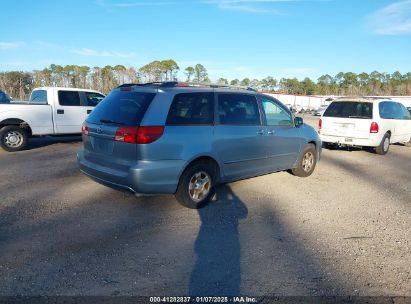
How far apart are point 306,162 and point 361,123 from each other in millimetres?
3887

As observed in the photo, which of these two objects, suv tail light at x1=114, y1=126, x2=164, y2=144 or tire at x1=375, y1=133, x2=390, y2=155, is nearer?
suv tail light at x1=114, y1=126, x2=164, y2=144

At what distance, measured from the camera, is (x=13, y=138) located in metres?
9.98

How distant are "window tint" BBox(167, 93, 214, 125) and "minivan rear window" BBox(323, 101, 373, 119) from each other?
6.80 meters

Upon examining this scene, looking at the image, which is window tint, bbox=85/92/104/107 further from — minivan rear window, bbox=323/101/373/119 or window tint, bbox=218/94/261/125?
minivan rear window, bbox=323/101/373/119

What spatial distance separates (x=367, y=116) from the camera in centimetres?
1069

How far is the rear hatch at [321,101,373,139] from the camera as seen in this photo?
10656mm

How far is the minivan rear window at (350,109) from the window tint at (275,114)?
15.0ft

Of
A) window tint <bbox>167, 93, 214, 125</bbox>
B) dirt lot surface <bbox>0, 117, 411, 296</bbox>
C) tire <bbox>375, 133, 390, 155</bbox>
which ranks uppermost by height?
window tint <bbox>167, 93, 214, 125</bbox>

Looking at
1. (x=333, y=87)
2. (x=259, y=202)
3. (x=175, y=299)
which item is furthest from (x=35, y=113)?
(x=333, y=87)

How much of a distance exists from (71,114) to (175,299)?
9165 millimetres

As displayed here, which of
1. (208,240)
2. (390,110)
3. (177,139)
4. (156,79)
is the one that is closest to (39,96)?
(177,139)

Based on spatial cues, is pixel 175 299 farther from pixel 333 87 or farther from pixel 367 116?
pixel 333 87

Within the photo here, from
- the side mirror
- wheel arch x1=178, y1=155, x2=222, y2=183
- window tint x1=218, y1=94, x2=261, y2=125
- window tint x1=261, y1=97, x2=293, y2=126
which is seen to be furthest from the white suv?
wheel arch x1=178, y1=155, x2=222, y2=183

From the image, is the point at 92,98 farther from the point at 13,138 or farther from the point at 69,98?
the point at 13,138
